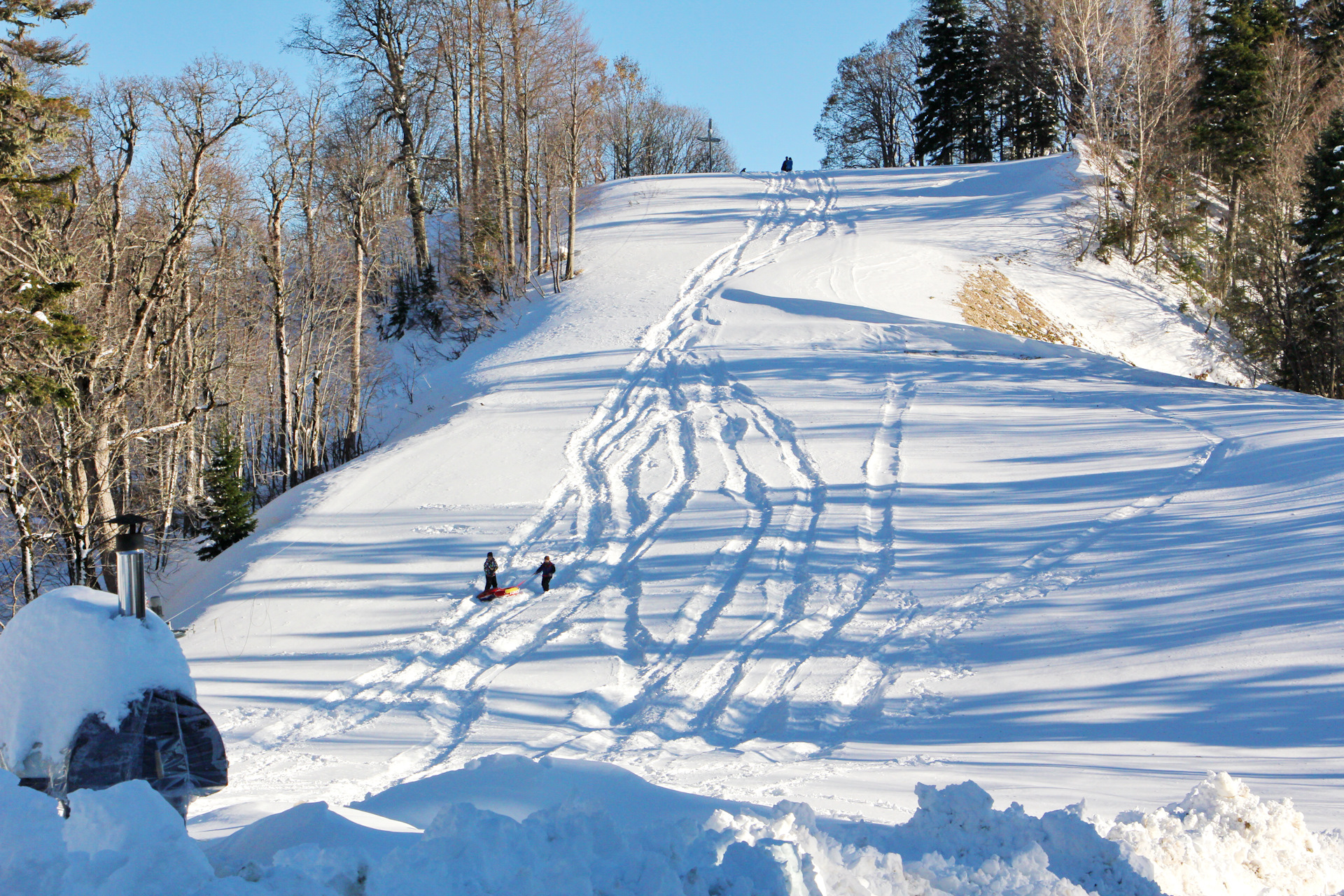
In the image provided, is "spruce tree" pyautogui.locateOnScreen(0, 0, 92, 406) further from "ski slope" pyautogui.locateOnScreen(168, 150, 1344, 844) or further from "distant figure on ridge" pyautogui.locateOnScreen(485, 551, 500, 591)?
"distant figure on ridge" pyautogui.locateOnScreen(485, 551, 500, 591)

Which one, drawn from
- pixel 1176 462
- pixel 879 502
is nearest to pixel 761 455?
pixel 879 502

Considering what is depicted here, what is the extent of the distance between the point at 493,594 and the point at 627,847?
8218mm

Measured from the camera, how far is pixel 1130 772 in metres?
6.63

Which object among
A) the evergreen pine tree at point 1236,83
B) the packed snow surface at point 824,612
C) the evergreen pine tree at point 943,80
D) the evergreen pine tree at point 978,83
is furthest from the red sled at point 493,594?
the evergreen pine tree at point 943,80

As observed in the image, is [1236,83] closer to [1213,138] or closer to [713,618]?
[1213,138]

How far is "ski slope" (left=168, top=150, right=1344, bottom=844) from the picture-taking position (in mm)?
7578

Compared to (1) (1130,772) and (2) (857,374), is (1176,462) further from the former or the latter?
(1) (1130,772)

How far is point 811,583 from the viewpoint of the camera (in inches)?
448

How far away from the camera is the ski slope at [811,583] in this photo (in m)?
7.58

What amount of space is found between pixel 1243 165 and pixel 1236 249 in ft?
30.7

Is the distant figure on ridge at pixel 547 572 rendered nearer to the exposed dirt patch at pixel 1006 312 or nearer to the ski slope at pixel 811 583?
the ski slope at pixel 811 583

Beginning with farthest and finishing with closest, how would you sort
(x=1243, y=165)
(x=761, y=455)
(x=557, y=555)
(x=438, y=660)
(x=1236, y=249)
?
(x=1243, y=165), (x=1236, y=249), (x=761, y=455), (x=557, y=555), (x=438, y=660)

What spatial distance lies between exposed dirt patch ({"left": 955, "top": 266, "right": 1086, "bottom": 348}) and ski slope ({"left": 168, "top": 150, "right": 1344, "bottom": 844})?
7.04 feet

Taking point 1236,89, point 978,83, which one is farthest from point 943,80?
point 1236,89
